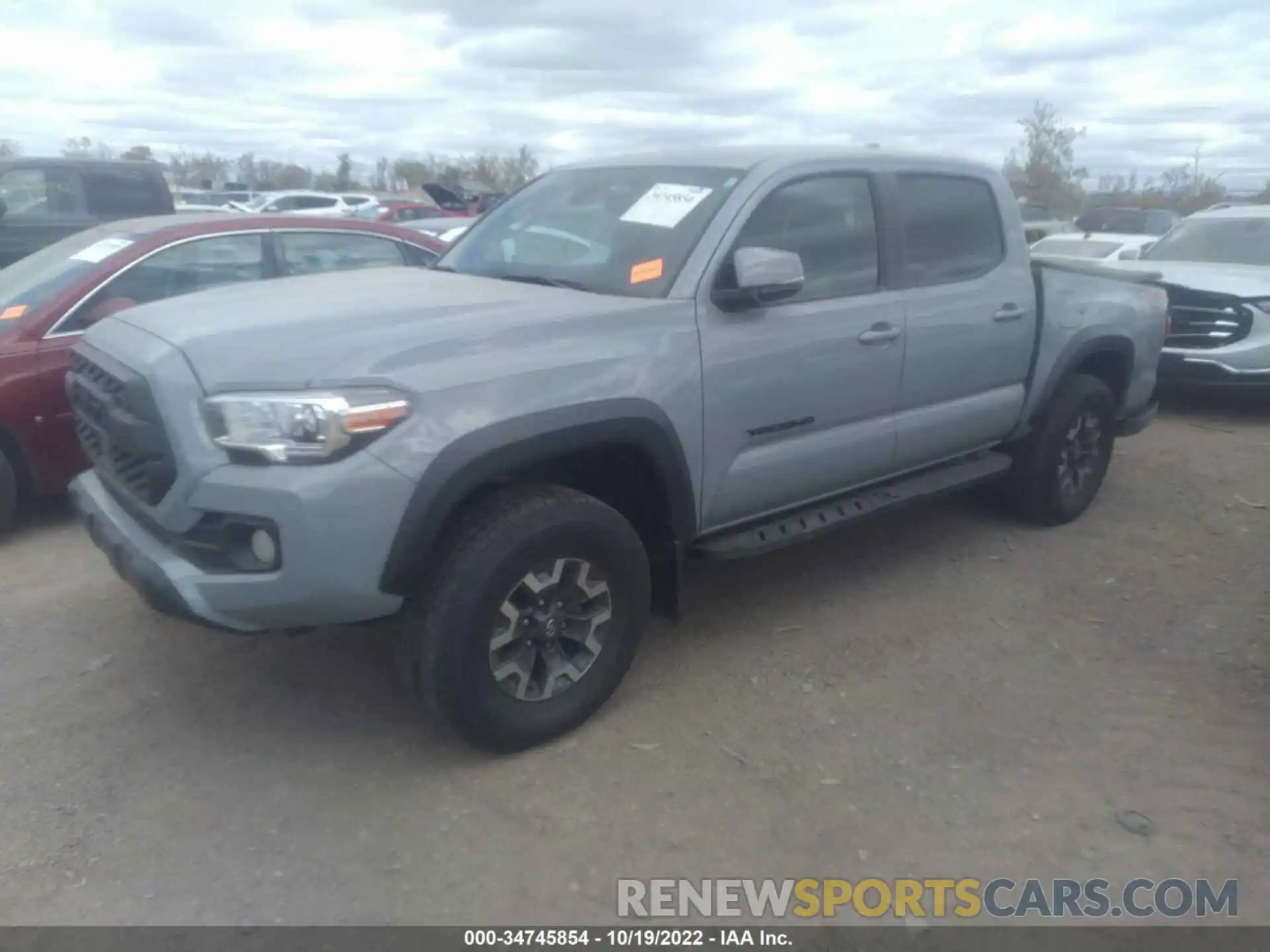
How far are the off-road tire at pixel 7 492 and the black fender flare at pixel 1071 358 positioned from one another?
195 inches

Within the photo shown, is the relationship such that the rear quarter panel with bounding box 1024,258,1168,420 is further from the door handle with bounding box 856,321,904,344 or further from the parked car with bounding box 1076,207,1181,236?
the parked car with bounding box 1076,207,1181,236

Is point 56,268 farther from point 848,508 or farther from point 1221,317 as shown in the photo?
point 1221,317

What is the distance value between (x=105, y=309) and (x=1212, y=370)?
753 centimetres

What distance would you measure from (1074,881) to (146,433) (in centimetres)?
293

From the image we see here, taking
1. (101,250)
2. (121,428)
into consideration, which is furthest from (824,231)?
(101,250)

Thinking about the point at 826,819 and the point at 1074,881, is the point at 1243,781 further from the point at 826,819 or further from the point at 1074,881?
the point at 826,819

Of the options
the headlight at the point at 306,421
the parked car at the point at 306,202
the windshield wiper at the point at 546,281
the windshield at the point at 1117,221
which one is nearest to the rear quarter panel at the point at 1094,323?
the windshield wiper at the point at 546,281

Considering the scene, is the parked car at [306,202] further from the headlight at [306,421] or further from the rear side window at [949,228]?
the headlight at [306,421]

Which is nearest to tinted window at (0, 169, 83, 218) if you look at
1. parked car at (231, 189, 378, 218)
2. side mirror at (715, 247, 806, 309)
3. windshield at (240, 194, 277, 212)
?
side mirror at (715, 247, 806, 309)

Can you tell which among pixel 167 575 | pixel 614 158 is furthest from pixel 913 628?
pixel 167 575

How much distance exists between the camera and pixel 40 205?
32.6 feet

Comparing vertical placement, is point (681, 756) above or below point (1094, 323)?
below

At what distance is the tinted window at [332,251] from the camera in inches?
242

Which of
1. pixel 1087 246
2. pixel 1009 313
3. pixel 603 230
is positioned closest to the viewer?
pixel 603 230
